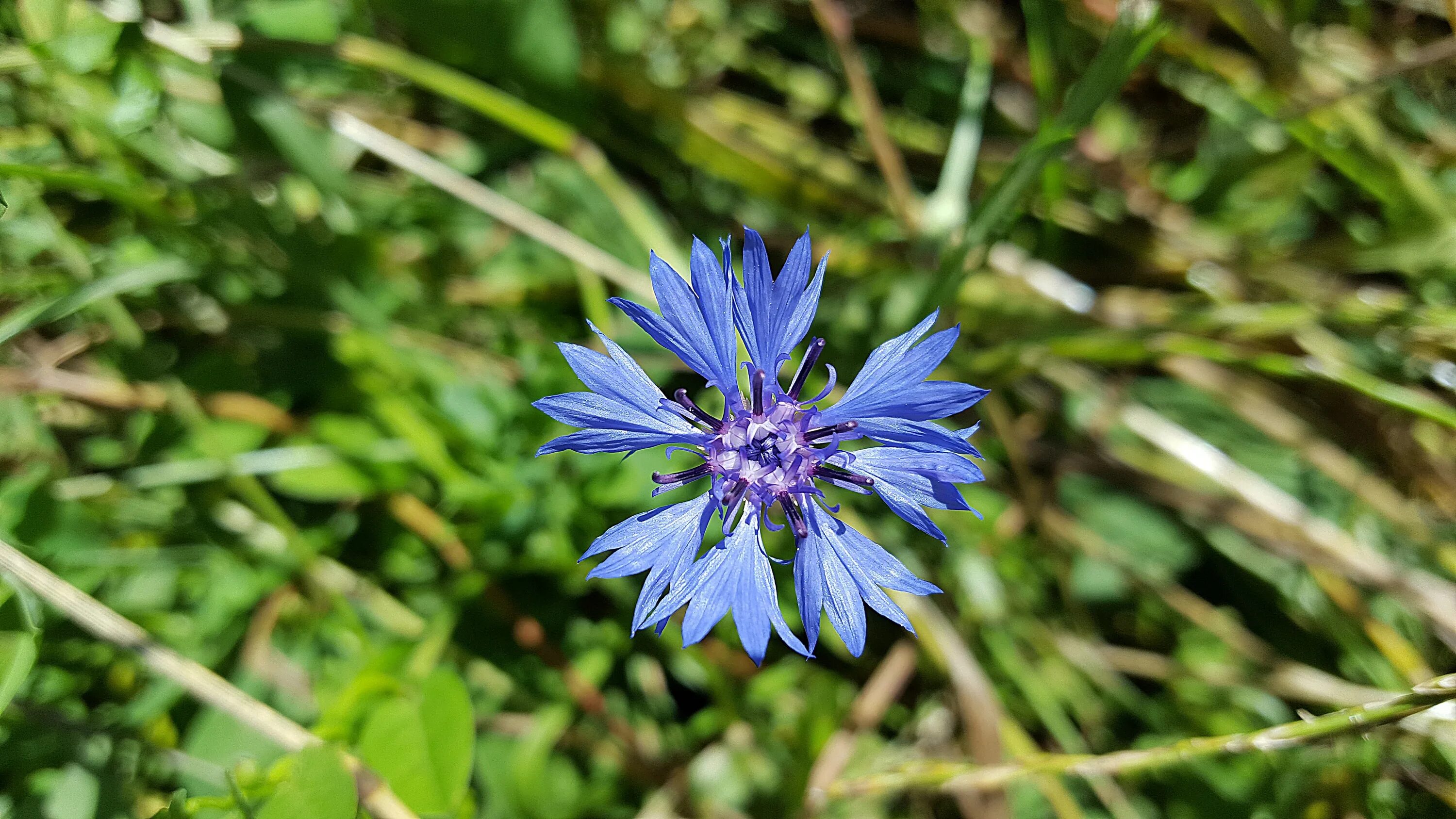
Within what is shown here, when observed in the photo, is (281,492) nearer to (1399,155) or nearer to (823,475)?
(823,475)

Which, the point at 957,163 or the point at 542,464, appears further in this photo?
the point at 957,163

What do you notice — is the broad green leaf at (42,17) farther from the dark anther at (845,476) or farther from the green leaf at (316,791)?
the dark anther at (845,476)

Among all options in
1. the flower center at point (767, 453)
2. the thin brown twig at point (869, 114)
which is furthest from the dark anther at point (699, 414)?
the thin brown twig at point (869, 114)

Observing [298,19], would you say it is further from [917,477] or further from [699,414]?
[917,477]

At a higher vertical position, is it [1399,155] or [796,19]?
[1399,155]

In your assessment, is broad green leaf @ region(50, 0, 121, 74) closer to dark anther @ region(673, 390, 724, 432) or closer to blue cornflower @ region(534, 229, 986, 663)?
blue cornflower @ region(534, 229, 986, 663)

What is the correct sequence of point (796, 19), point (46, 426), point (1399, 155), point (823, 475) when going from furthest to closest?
point (796, 19), point (1399, 155), point (46, 426), point (823, 475)

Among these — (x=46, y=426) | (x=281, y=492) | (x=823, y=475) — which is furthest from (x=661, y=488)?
(x=46, y=426)
